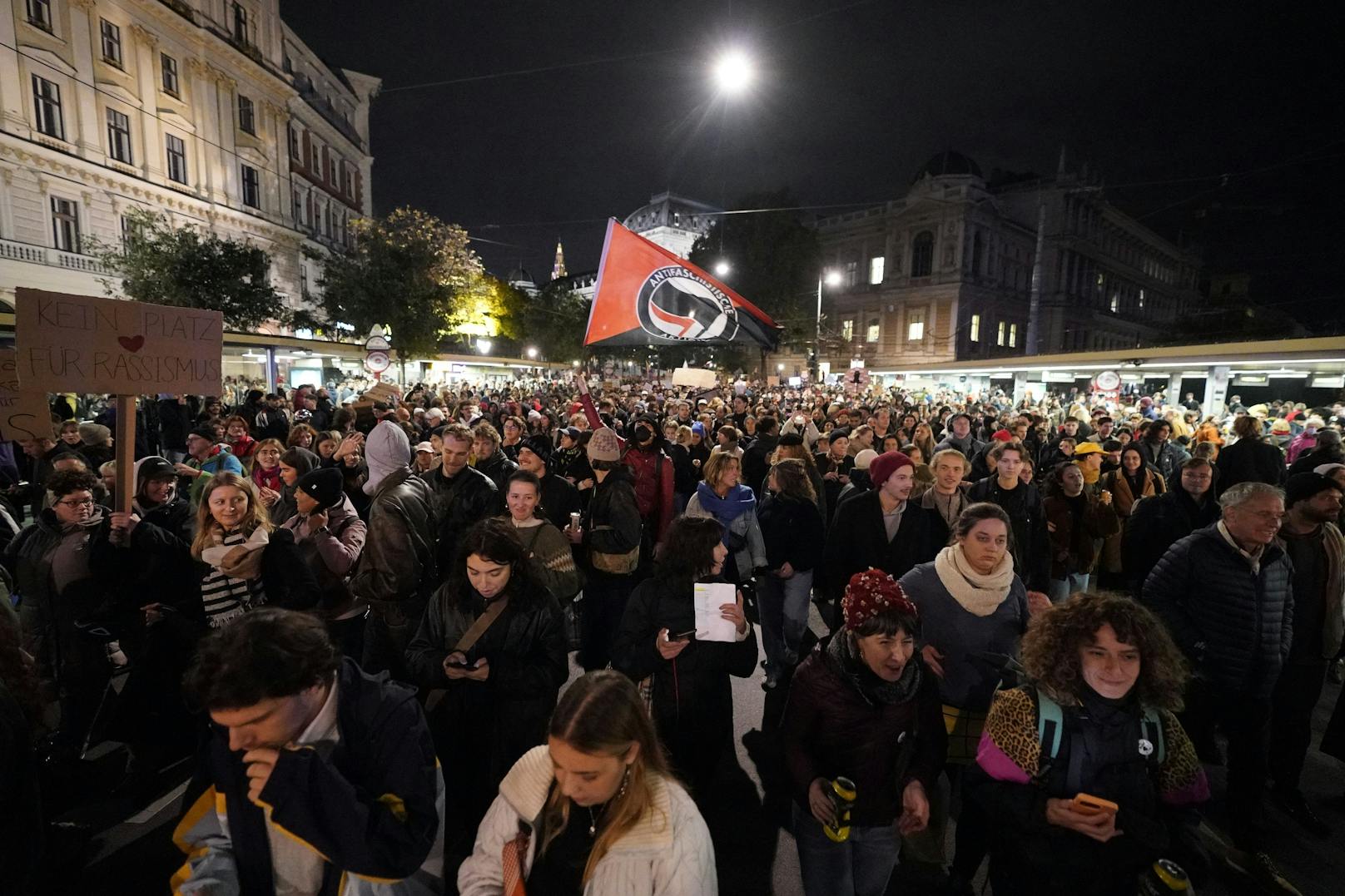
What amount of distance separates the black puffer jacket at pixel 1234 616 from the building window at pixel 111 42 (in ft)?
118

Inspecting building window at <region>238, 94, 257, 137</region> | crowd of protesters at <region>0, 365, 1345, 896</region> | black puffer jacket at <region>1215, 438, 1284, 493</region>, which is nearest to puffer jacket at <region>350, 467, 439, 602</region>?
crowd of protesters at <region>0, 365, 1345, 896</region>

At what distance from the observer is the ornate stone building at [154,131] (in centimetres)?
2052

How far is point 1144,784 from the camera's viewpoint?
198 cm

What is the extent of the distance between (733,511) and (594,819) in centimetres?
311

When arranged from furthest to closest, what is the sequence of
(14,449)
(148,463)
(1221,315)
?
1. (1221,315)
2. (14,449)
3. (148,463)

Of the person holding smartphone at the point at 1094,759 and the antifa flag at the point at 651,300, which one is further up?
the antifa flag at the point at 651,300

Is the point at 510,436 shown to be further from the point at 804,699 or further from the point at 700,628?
the point at 804,699

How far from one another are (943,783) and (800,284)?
45.7 metres

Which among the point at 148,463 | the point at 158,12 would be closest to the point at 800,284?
the point at 158,12

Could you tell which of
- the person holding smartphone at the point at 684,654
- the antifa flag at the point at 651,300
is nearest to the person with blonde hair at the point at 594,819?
the person holding smartphone at the point at 684,654

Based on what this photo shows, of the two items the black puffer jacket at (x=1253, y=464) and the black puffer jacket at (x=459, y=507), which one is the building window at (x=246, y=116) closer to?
the black puffer jacket at (x=459, y=507)

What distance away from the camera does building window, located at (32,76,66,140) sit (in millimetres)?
20938

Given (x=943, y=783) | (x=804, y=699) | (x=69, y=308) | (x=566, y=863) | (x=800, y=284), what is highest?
(x=800, y=284)

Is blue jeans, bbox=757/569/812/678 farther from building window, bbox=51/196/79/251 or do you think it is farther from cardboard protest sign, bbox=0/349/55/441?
building window, bbox=51/196/79/251
